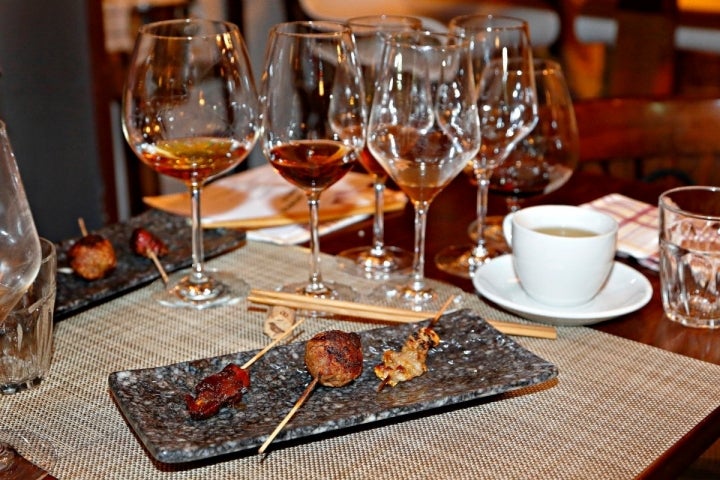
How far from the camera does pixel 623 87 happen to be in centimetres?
425

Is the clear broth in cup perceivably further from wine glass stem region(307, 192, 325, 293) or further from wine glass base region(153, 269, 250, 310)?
wine glass base region(153, 269, 250, 310)

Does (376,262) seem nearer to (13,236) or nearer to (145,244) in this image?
(145,244)

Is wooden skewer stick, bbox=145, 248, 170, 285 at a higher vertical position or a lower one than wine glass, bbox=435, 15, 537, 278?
lower

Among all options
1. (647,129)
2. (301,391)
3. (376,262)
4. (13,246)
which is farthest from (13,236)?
(647,129)

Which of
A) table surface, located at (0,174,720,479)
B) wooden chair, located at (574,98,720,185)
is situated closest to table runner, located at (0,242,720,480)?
table surface, located at (0,174,720,479)

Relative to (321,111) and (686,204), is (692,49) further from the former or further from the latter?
(321,111)

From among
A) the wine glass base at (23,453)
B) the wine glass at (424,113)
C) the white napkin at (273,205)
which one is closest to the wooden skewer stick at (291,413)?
the wine glass base at (23,453)

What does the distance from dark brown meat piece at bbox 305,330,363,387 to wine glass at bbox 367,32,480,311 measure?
0.83 ft

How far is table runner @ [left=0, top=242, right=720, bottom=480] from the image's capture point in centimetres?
83

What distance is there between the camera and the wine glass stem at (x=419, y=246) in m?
1.21

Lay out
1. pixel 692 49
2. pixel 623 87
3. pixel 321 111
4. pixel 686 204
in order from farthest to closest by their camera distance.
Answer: pixel 623 87 < pixel 692 49 < pixel 686 204 < pixel 321 111

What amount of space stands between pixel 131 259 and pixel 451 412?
565mm

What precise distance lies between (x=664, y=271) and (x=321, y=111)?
455 millimetres

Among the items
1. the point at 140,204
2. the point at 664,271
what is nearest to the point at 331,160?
the point at 664,271
